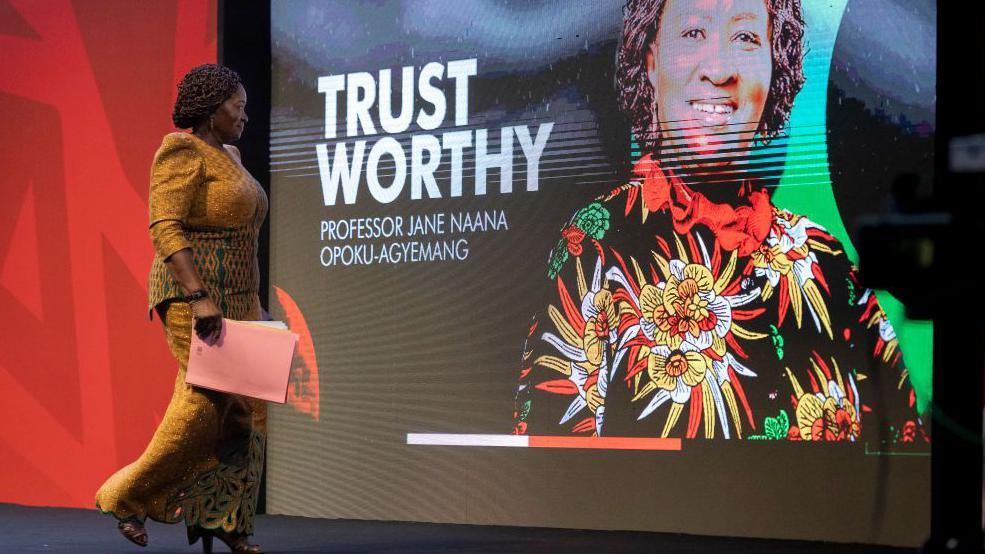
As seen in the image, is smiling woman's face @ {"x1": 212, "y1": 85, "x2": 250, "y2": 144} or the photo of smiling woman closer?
smiling woman's face @ {"x1": 212, "y1": 85, "x2": 250, "y2": 144}

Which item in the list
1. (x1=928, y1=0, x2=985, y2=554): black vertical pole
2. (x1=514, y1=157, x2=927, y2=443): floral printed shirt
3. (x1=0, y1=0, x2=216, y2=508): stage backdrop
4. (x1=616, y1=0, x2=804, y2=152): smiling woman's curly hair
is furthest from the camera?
(x1=0, y1=0, x2=216, y2=508): stage backdrop

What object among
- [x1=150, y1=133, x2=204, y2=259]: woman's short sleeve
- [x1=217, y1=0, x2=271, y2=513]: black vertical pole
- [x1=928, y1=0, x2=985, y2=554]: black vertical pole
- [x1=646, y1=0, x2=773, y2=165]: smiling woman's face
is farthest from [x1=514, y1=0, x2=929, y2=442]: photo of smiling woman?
[x1=928, y1=0, x2=985, y2=554]: black vertical pole

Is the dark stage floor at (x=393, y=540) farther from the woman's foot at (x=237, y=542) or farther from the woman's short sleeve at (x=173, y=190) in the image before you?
the woman's short sleeve at (x=173, y=190)

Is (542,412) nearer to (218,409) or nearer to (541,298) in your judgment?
(541,298)

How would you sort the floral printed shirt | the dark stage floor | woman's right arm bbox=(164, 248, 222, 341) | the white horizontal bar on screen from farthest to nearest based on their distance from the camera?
the white horizontal bar on screen, the floral printed shirt, the dark stage floor, woman's right arm bbox=(164, 248, 222, 341)

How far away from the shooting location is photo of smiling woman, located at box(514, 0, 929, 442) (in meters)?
5.43

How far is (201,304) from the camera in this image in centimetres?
446

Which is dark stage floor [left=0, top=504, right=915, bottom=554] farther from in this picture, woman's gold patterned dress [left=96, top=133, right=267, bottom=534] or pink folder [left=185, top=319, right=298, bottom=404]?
pink folder [left=185, top=319, right=298, bottom=404]

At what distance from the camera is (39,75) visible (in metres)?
7.48

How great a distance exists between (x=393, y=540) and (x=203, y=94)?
1875 mm

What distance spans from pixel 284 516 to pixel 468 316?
1.34 meters

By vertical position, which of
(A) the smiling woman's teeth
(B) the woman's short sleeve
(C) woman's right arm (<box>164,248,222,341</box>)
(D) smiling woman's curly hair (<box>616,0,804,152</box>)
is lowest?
(C) woman's right arm (<box>164,248,222,341</box>)

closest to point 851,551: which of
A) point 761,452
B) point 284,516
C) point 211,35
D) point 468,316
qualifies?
point 761,452

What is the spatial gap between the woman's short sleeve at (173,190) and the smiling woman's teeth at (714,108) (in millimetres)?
2120
